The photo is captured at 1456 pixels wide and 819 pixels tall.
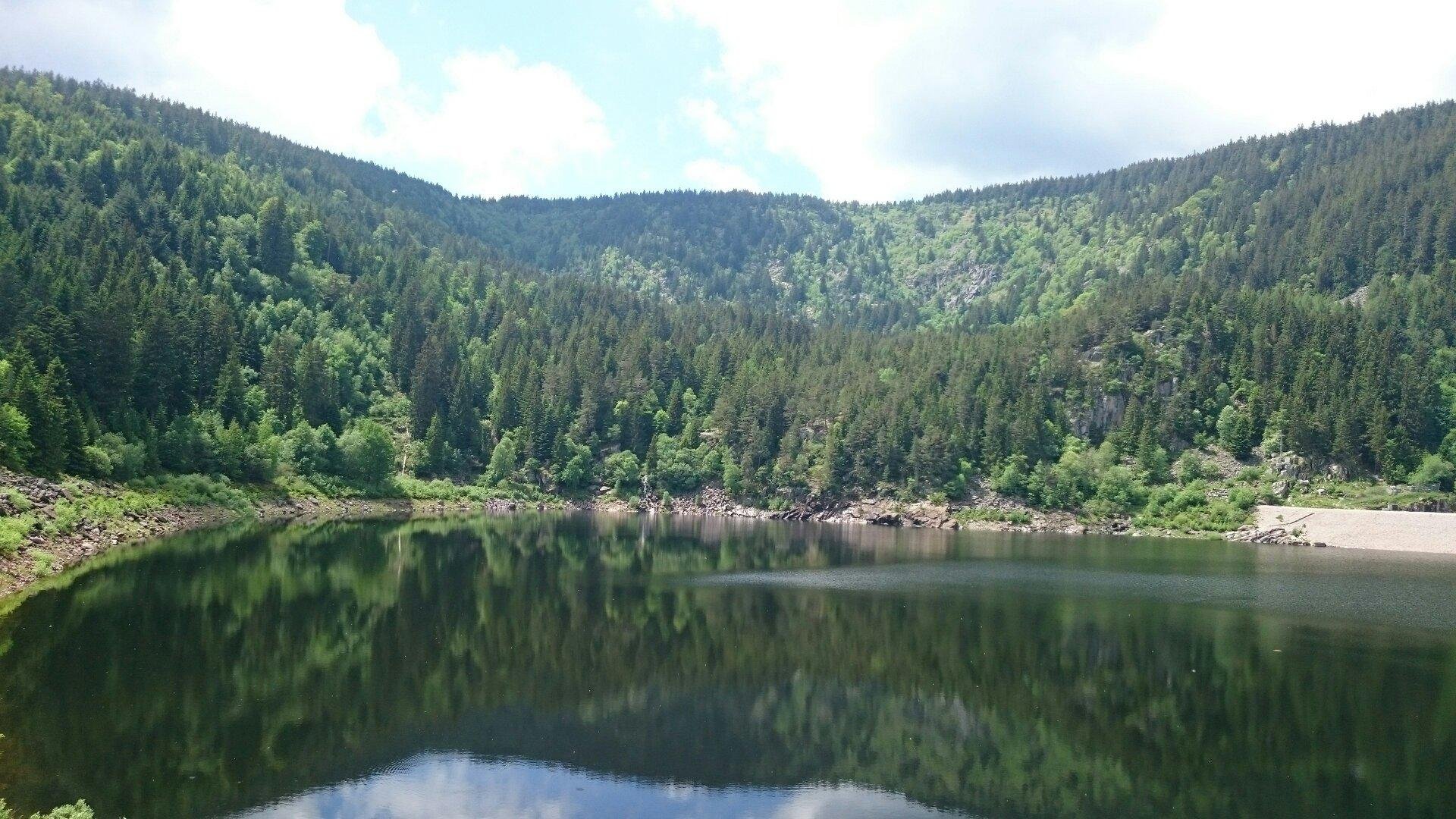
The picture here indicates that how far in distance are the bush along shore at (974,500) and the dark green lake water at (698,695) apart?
1140 inches

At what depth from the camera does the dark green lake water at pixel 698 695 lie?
23.5 meters

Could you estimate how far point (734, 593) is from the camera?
2111 inches

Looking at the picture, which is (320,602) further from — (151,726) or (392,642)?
(151,726)

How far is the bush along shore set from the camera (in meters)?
82.4

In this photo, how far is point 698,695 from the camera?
32.4m

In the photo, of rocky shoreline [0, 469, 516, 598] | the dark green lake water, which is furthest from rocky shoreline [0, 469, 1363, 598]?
the dark green lake water

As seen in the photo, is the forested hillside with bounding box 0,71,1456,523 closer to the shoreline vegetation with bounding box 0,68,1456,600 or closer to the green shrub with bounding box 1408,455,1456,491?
the green shrub with bounding box 1408,455,1456,491

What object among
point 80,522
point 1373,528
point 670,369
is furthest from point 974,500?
point 80,522

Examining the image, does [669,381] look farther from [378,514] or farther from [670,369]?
[378,514]

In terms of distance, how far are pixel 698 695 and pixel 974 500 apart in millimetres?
102171

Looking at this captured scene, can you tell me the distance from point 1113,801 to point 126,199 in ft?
494

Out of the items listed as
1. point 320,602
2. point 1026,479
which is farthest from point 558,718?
point 1026,479

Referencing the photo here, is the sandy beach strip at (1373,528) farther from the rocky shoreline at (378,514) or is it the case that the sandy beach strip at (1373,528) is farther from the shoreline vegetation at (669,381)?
the rocky shoreline at (378,514)

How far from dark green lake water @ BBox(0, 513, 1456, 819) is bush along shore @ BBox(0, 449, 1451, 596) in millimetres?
28967
